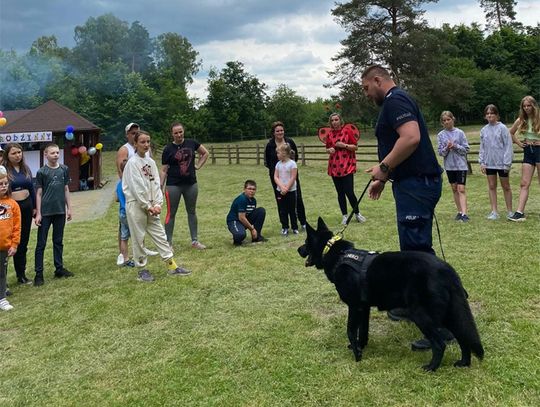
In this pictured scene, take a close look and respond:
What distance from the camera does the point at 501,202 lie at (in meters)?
9.19

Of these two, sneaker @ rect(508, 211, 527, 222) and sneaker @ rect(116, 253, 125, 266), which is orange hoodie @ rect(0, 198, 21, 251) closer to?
sneaker @ rect(116, 253, 125, 266)

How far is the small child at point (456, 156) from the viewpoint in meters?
7.53

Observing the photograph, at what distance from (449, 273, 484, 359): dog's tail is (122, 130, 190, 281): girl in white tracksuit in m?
3.62

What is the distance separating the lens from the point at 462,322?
284cm

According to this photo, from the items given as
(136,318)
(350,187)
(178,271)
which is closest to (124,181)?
(178,271)

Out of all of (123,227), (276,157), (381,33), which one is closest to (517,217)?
(276,157)

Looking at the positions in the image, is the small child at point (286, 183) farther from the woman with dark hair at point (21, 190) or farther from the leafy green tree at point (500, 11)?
the leafy green tree at point (500, 11)

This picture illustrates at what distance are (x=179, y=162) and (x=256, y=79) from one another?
55808mm

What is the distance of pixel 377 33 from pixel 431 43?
4.64 meters

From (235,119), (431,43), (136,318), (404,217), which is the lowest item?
(136,318)

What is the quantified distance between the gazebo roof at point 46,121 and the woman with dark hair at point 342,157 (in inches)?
583

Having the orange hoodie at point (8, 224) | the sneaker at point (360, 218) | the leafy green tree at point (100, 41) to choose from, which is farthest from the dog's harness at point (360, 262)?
the leafy green tree at point (100, 41)

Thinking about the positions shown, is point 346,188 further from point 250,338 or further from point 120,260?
point 250,338

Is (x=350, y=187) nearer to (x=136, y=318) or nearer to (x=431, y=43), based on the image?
(x=136, y=318)
